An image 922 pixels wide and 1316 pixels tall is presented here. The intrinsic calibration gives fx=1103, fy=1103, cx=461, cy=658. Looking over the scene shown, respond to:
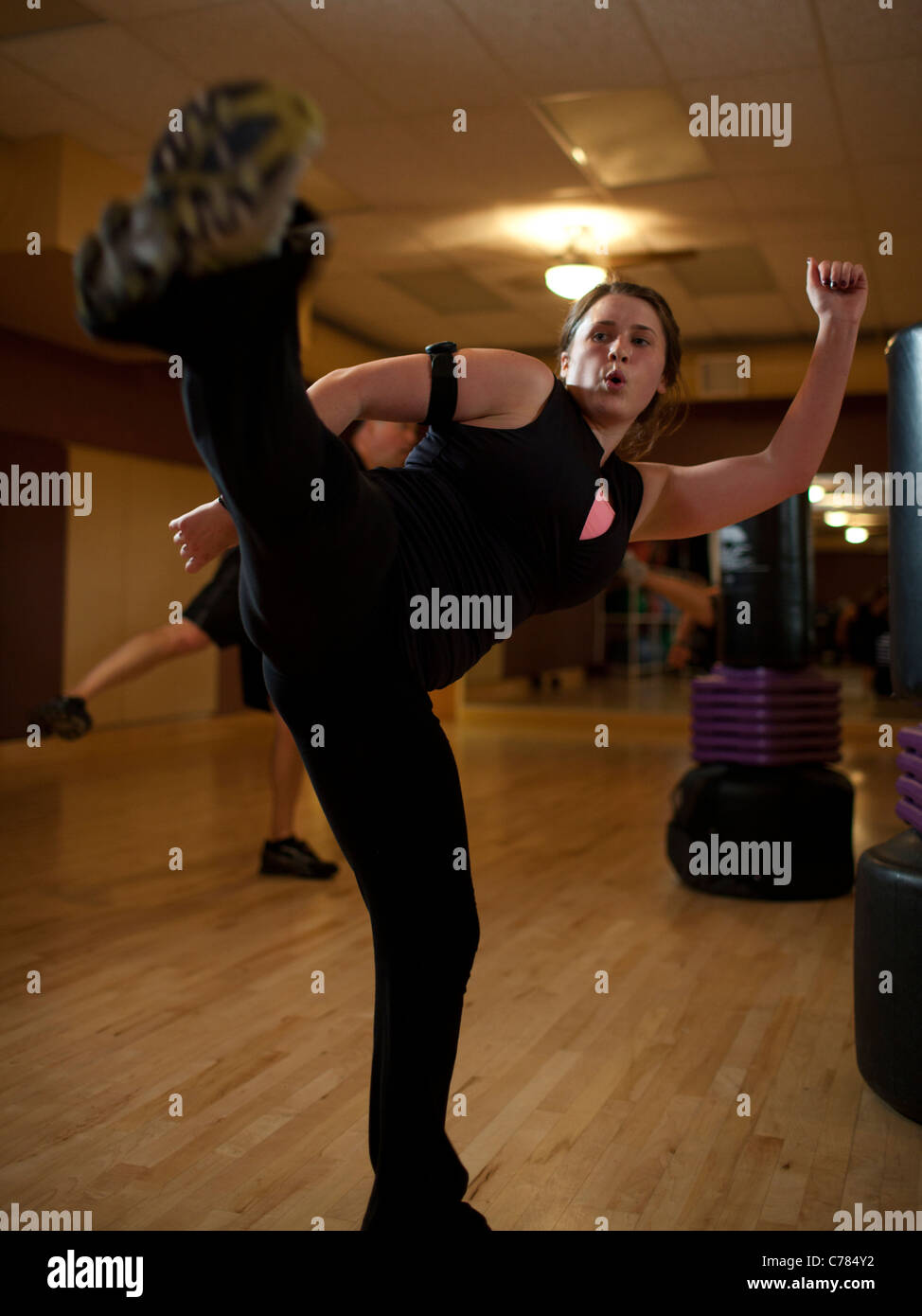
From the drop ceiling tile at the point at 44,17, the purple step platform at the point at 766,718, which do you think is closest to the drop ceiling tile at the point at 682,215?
the drop ceiling tile at the point at 44,17

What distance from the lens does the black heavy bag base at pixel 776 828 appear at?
133 inches

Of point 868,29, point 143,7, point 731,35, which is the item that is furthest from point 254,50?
point 868,29

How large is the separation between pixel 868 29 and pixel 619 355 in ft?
11.7

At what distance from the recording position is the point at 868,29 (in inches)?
157

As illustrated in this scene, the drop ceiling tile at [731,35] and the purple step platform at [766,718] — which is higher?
the drop ceiling tile at [731,35]

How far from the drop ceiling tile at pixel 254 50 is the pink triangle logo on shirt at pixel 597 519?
354 cm

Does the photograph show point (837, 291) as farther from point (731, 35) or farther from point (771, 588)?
point (731, 35)

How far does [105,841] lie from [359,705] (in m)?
3.35

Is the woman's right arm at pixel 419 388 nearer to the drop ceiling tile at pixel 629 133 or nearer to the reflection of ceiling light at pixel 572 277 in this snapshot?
the drop ceiling tile at pixel 629 133

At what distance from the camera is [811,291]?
1.36m

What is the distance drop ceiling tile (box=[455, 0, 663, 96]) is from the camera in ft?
13.0

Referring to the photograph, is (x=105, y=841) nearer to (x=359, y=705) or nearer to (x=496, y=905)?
(x=496, y=905)

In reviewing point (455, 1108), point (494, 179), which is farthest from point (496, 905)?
point (494, 179)

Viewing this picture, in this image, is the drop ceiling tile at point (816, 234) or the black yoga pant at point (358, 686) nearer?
the black yoga pant at point (358, 686)
